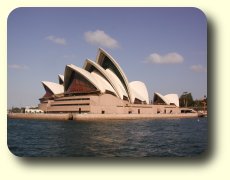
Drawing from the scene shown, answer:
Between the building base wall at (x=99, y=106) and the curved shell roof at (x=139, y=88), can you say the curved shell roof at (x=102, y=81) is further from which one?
the curved shell roof at (x=139, y=88)

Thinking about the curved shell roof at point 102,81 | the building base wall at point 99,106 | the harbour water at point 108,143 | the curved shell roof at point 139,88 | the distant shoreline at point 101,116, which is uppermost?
the curved shell roof at point 102,81

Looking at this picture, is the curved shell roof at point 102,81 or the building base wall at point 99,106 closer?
the building base wall at point 99,106

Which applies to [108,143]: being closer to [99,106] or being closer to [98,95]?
[99,106]

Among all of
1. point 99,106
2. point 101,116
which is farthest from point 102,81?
point 101,116

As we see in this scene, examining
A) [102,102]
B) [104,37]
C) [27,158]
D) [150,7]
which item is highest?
[150,7]

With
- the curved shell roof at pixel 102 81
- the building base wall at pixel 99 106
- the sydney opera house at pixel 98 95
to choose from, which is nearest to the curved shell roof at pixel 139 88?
the building base wall at pixel 99 106

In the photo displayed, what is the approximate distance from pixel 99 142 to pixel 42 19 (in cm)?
183

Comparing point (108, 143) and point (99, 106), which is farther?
point (99, 106)

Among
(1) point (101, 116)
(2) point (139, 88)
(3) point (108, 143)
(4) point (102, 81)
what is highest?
(4) point (102, 81)

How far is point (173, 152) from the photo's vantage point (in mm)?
4820

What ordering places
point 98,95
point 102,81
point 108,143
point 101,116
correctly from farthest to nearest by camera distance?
point 102,81 < point 98,95 < point 101,116 < point 108,143

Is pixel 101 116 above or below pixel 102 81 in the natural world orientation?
below

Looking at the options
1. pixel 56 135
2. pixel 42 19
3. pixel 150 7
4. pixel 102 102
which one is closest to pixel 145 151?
pixel 56 135
